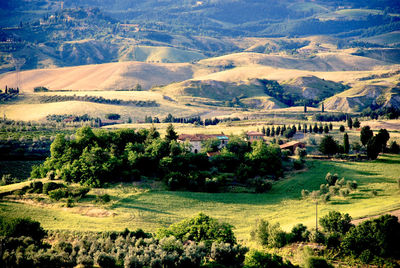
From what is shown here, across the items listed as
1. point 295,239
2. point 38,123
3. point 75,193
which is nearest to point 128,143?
point 75,193

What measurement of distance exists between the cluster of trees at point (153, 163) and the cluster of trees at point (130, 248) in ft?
65.8

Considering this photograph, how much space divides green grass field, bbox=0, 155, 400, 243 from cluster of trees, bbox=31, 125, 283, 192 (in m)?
3.35

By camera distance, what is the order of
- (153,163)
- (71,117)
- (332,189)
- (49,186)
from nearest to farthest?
(49,186), (332,189), (153,163), (71,117)

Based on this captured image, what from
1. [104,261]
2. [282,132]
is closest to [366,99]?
[282,132]

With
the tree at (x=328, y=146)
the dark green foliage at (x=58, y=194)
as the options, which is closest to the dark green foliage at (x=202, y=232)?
the dark green foliage at (x=58, y=194)

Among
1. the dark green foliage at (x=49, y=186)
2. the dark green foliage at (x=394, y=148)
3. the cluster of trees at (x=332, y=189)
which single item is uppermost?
the dark green foliage at (x=394, y=148)

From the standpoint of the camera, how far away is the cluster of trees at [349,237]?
115 ft

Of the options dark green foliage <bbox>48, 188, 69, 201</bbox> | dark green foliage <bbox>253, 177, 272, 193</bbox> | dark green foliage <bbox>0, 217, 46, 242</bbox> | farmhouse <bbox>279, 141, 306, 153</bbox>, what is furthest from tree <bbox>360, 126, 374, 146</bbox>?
dark green foliage <bbox>0, 217, 46, 242</bbox>

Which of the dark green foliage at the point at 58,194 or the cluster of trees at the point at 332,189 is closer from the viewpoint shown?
the dark green foliage at the point at 58,194

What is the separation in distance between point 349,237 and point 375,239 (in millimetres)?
2095

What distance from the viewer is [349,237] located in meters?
36.5

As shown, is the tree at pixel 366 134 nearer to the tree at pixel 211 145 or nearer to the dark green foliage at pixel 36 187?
the tree at pixel 211 145

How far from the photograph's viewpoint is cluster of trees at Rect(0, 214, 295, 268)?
3172 centimetres

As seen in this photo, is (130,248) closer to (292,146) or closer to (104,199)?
(104,199)
